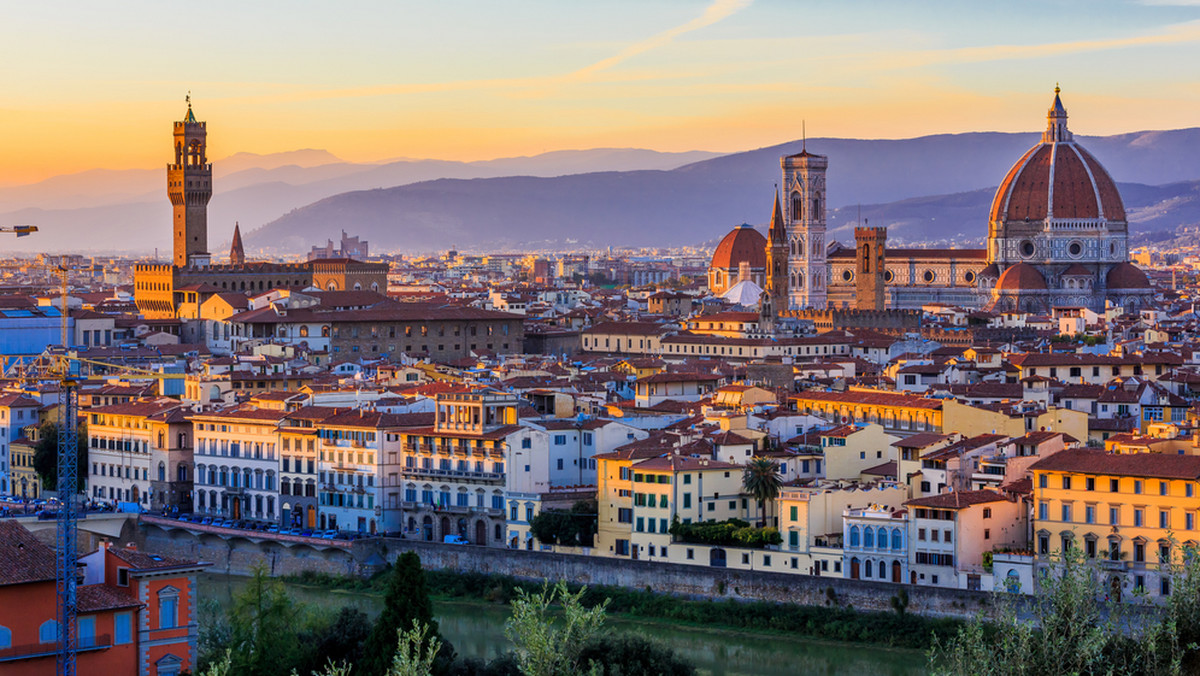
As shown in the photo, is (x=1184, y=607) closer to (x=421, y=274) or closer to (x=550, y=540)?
(x=550, y=540)

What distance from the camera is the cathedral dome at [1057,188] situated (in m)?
104

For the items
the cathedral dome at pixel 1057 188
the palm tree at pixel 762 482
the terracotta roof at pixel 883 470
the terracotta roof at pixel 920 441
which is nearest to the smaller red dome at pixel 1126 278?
the cathedral dome at pixel 1057 188

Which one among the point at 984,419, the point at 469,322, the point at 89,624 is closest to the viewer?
the point at 89,624

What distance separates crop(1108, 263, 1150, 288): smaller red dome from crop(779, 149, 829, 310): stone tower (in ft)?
55.0

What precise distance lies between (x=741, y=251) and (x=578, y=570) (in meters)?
82.2

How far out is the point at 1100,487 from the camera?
3228cm

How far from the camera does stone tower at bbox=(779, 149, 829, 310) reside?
115 meters

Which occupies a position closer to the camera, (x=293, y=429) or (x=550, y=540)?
(x=550, y=540)

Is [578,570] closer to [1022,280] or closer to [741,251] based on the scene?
[1022,280]

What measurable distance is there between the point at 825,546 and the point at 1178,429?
713 cm

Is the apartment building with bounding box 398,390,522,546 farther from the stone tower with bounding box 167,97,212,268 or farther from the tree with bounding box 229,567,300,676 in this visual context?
the stone tower with bounding box 167,97,212,268

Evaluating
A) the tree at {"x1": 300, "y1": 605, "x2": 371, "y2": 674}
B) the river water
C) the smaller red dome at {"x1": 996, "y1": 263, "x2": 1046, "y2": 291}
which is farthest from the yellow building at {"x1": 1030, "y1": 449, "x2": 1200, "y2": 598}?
the smaller red dome at {"x1": 996, "y1": 263, "x2": 1046, "y2": 291}

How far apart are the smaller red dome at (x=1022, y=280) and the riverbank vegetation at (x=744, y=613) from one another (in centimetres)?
6598

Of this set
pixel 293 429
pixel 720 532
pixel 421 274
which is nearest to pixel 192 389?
pixel 293 429
